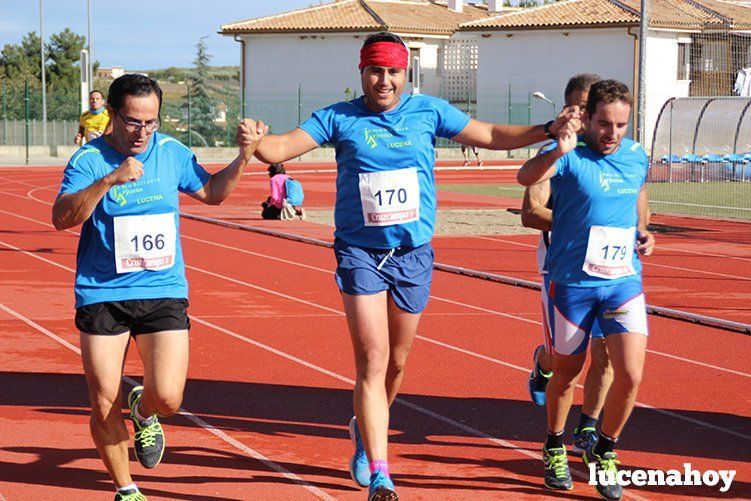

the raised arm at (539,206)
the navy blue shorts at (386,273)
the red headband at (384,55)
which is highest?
the red headband at (384,55)

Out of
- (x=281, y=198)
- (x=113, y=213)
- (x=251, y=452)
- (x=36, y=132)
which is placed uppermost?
(x=36, y=132)

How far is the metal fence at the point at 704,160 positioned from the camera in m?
25.2

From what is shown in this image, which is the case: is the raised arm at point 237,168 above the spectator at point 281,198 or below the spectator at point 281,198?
above

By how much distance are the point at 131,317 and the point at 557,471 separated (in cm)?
202

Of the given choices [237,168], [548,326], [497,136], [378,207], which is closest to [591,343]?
[548,326]

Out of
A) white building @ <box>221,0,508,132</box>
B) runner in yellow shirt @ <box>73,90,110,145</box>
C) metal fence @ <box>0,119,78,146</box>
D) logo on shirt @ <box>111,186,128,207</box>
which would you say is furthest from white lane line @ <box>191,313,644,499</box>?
Result: white building @ <box>221,0,508,132</box>

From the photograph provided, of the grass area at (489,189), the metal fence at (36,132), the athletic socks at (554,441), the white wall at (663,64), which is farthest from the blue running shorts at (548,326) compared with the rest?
the white wall at (663,64)

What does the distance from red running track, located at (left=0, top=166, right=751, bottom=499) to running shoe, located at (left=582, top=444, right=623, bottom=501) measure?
0.47ft

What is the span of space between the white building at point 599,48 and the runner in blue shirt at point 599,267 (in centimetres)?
4862

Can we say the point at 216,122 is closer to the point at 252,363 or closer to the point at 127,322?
the point at 252,363

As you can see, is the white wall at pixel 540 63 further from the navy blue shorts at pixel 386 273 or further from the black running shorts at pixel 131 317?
the black running shorts at pixel 131 317

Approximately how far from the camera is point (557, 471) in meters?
5.45

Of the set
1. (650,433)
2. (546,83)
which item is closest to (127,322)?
(650,433)

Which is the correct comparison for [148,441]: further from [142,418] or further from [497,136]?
[497,136]
